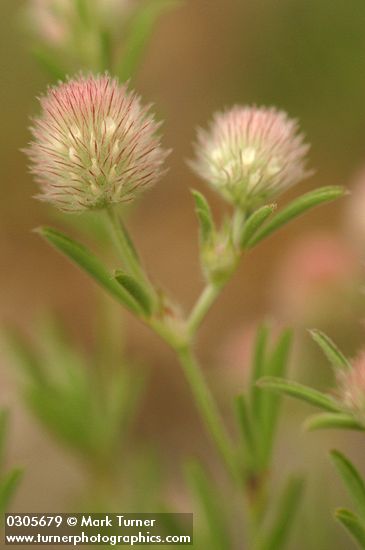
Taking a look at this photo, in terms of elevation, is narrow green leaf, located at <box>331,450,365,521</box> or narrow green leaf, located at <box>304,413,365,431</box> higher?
narrow green leaf, located at <box>304,413,365,431</box>

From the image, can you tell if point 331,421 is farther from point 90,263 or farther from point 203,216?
point 90,263

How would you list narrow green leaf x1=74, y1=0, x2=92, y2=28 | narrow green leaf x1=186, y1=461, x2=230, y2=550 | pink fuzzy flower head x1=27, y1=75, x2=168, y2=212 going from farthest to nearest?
narrow green leaf x1=74, y1=0, x2=92, y2=28 → narrow green leaf x1=186, y1=461, x2=230, y2=550 → pink fuzzy flower head x1=27, y1=75, x2=168, y2=212

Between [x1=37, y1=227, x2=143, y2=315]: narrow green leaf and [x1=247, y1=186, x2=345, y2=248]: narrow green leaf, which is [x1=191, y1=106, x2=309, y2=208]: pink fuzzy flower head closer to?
[x1=247, y1=186, x2=345, y2=248]: narrow green leaf

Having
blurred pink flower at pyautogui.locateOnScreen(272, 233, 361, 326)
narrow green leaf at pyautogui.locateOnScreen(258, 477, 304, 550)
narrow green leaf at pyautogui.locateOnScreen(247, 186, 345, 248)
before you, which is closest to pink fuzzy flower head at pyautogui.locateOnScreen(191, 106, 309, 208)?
narrow green leaf at pyautogui.locateOnScreen(247, 186, 345, 248)

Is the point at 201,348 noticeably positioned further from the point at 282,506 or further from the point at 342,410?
the point at 342,410

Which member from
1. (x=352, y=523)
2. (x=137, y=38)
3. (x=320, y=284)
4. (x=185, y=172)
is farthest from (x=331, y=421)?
(x=185, y=172)

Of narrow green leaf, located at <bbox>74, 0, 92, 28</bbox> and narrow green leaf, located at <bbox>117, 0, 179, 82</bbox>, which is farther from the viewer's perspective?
narrow green leaf, located at <bbox>74, 0, 92, 28</bbox>
